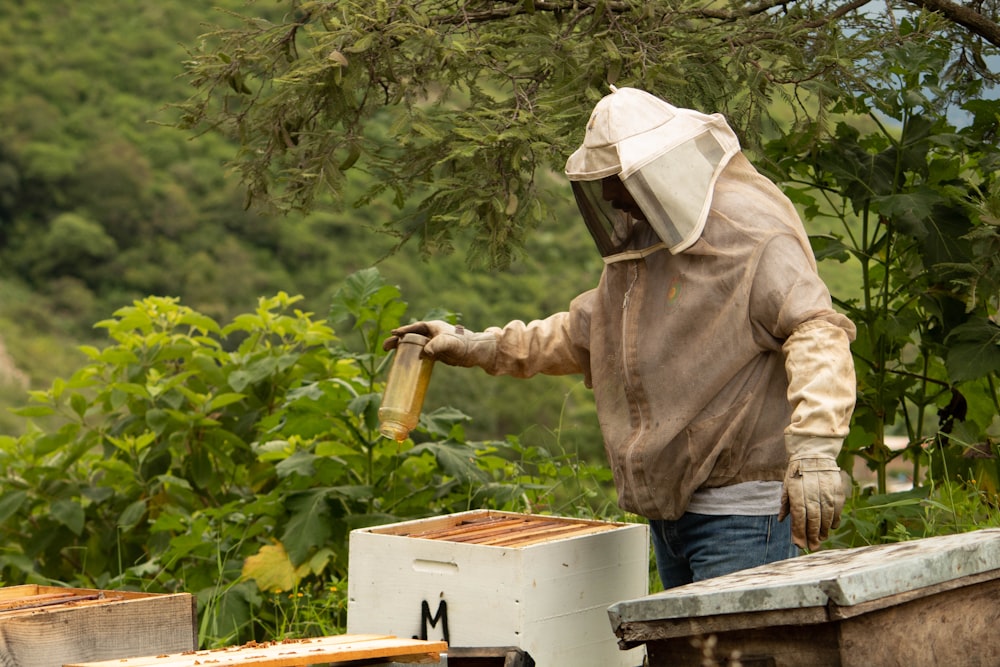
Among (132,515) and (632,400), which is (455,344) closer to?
(632,400)

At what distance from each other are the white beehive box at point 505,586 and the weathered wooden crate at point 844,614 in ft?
1.54

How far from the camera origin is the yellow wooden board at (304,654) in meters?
1.88

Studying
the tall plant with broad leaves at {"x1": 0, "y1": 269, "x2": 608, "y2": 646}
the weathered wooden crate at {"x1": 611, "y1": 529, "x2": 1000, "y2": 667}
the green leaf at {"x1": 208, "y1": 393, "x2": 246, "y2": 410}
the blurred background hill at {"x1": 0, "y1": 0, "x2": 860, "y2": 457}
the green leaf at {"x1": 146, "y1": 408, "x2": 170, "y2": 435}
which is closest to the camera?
the weathered wooden crate at {"x1": 611, "y1": 529, "x2": 1000, "y2": 667}

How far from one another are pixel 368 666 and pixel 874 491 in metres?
2.69

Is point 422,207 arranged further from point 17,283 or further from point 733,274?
point 17,283

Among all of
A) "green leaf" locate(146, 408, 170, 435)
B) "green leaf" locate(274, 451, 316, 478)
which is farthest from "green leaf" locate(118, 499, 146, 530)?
"green leaf" locate(274, 451, 316, 478)

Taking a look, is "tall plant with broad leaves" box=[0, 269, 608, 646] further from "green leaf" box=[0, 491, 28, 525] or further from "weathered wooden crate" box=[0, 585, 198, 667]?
"weathered wooden crate" box=[0, 585, 198, 667]

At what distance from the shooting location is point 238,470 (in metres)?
4.81

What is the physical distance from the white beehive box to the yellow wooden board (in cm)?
32

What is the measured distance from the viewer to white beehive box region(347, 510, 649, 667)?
7.95 ft

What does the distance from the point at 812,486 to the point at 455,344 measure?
40.0 inches

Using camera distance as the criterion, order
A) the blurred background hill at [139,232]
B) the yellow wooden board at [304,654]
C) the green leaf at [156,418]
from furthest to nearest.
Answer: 1. the blurred background hill at [139,232]
2. the green leaf at [156,418]
3. the yellow wooden board at [304,654]

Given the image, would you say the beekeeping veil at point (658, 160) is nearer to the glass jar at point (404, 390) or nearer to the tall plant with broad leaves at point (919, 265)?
the glass jar at point (404, 390)

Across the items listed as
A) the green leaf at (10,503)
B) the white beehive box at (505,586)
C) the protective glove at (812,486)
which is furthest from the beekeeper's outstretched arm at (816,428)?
the green leaf at (10,503)
